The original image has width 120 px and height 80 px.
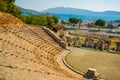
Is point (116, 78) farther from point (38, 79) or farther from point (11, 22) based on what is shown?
point (11, 22)

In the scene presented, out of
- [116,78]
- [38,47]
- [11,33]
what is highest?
[11,33]

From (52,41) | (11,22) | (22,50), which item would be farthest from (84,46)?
(22,50)

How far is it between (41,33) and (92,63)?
10.1 metres

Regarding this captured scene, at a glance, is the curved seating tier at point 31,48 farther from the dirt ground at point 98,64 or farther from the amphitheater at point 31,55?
the dirt ground at point 98,64

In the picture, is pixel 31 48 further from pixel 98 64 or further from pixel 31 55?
pixel 98 64

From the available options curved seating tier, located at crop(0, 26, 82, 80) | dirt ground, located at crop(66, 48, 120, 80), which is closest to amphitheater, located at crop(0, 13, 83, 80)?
curved seating tier, located at crop(0, 26, 82, 80)

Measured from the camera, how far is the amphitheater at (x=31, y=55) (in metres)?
11.6

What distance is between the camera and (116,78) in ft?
54.7

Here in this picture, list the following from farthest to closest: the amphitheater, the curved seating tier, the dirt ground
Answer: the dirt ground
the curved seating tier
the amphitheater

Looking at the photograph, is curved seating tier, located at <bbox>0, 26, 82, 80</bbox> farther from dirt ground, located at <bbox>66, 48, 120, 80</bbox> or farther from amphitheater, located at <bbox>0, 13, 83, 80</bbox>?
dirt ground, located at <bbox>66, 48, 120, 80</bbox>

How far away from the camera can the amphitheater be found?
11.6 meters

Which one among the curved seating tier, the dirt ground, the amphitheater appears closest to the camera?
the amphitheater

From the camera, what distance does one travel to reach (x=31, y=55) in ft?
59.2

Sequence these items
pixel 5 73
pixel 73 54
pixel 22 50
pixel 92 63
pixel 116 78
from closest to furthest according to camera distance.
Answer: pixel 5 73, pixel 116 78, pixel 22 50, pixel 92 63, pixel 73 54
